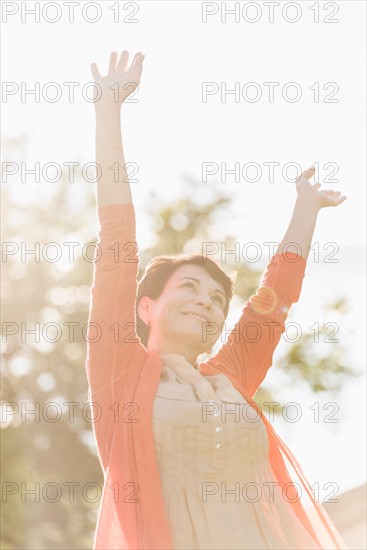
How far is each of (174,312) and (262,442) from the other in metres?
0.55

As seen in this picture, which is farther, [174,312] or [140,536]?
[174,312]

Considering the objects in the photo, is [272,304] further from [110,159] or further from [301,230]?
[110,159]

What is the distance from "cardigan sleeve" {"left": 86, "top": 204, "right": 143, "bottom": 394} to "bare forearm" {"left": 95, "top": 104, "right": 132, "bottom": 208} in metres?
0.04

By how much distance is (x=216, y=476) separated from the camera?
10.1ft

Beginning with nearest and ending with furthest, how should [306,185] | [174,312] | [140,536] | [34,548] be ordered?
[140,536], [174,312], [306,185], [34,548]

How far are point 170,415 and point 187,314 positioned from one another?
43 centimetres

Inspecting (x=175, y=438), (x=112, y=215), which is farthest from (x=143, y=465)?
(x=112, y=215)

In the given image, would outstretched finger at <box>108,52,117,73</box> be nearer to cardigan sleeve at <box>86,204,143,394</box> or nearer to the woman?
the woman

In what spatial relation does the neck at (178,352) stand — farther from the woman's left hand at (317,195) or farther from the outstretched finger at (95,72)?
the outstretched finger at (95,72)

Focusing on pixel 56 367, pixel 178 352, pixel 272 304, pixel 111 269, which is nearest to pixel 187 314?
pixel 178 352

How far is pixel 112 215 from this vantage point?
10.6 ft

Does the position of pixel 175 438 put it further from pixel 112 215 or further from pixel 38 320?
pixel 38 320

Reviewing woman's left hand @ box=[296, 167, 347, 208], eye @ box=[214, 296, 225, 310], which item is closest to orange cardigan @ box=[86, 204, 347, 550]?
eye @ box=[214, 296, 225, 310]

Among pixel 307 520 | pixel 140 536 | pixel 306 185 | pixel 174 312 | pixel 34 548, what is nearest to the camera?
pixel 140 536
